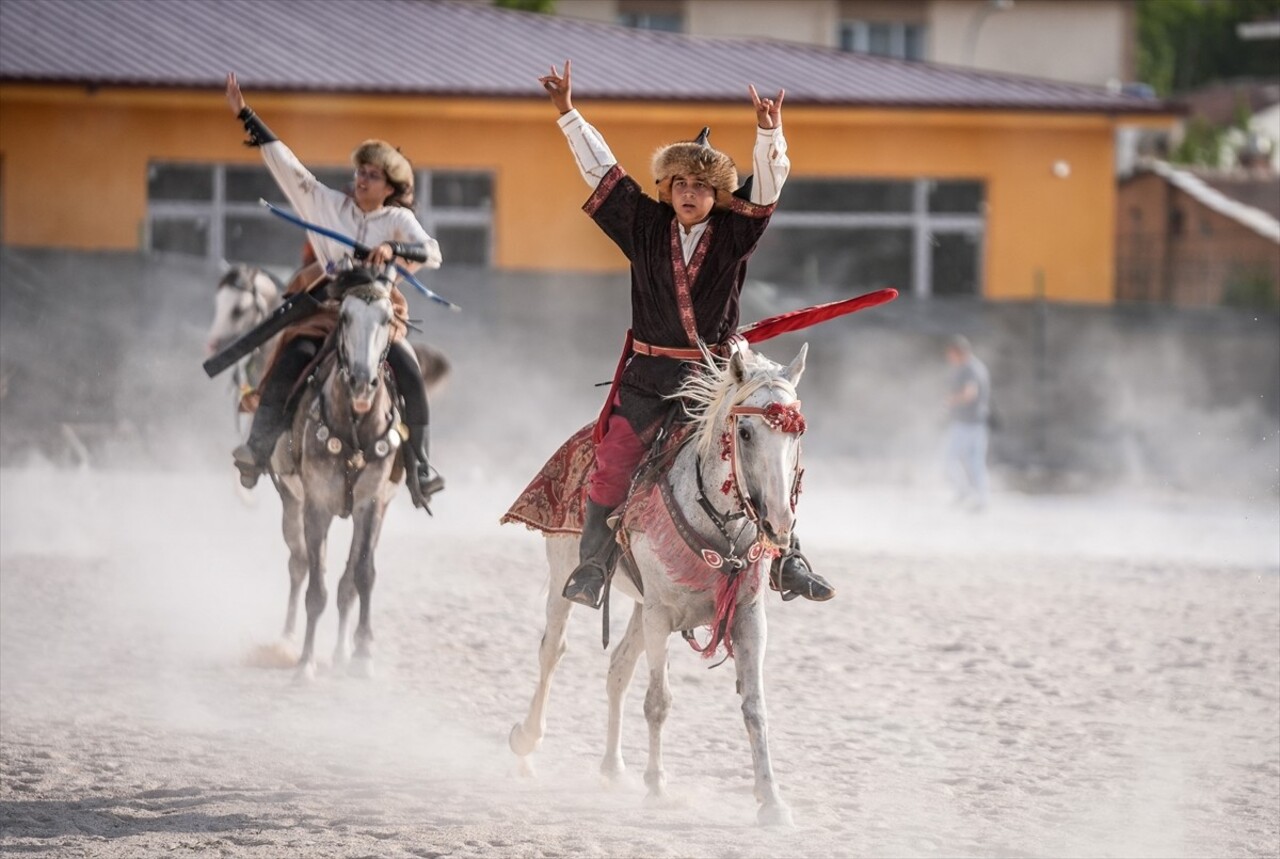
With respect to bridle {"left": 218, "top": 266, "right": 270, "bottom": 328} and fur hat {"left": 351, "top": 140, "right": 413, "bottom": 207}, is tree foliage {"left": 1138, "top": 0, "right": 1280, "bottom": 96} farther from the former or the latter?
fur hat {"left": 351, "top": 140, "right": 413, "bottom": 207}

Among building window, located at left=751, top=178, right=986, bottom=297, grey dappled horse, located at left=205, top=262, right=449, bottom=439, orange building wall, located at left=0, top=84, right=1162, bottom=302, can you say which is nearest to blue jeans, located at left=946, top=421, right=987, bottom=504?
orange building wall, located at left=0, top=84, right=1162, bottom=302

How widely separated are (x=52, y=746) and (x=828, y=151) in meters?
17.5

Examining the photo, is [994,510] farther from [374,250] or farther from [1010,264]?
[374,250]

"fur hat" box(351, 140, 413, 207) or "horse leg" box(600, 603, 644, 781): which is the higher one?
"fur hat" box(351, 140, 413, 207)

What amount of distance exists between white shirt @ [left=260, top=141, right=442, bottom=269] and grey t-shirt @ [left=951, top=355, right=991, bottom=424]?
9836 millimetres

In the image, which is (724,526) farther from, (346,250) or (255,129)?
(255,129)

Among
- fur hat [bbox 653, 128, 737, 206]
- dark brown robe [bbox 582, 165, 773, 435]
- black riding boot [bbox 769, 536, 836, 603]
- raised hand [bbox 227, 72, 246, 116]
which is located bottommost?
black riding boot [bbox 769, 536, 836, 603]

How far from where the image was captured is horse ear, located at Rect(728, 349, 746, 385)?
7078 mm

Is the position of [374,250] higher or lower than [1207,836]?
higher

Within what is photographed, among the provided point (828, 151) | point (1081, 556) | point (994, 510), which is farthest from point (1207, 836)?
point (828, 151)

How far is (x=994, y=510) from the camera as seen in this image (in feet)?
62.4

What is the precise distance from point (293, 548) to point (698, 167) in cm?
429

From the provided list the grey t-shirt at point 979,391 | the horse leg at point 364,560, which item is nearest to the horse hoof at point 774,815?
the horse leg at point 364,560

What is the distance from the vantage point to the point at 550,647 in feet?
27.5
